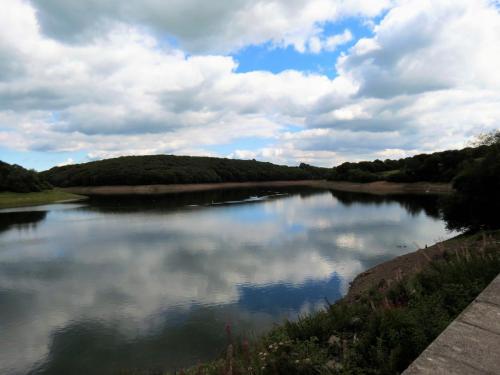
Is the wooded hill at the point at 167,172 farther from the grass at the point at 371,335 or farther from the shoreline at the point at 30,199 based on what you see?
the grass at the point at 371,335

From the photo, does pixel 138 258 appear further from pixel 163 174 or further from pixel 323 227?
pixel 163 174

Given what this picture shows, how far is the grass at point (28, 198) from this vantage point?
61750mm

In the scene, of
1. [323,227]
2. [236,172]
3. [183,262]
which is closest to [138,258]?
[183,262]

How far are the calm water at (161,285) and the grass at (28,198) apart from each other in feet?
123

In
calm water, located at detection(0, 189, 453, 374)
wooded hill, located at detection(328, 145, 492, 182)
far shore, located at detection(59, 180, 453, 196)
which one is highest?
wooded hill, located at detection(328, 145, 492, 182)

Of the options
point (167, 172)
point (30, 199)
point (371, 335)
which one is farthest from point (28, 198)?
point (371, 335)

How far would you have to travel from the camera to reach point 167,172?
107m

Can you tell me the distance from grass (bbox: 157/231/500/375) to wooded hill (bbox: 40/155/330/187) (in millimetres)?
99009

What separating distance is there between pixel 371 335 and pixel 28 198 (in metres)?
75.3

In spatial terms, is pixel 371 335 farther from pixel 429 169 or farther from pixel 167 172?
pixel 167 172

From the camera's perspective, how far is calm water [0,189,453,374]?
9.75m

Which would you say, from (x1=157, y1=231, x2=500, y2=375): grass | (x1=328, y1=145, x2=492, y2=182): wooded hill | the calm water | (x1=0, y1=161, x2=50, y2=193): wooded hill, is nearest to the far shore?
(x1=328, y1=145, x2=492, y2=182): wooded hill

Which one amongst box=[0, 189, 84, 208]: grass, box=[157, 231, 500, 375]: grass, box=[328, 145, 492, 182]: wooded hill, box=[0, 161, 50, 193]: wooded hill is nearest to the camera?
box=[157, 231, 500, 375]: grass

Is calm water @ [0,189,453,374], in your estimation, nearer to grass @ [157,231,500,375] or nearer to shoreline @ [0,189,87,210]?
grass @ [157,231,500,375]
